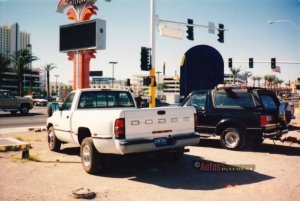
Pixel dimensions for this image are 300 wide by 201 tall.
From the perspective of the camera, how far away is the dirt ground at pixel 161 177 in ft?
18.7

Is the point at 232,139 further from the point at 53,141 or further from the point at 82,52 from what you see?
the point at 82,52

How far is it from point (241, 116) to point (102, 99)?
445 centimetres

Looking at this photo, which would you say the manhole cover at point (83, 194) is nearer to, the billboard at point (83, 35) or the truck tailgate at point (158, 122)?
the truck tailgate at point (158, 122)

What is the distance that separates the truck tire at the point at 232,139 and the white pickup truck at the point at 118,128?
2706mm

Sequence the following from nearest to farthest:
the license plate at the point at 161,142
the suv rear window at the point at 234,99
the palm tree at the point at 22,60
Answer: the license plate at the point at 161,142
the suv rear window at the point at 234,99
the palm tree at the point at 22,60

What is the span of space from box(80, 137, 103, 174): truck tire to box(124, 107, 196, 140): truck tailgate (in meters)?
1.05

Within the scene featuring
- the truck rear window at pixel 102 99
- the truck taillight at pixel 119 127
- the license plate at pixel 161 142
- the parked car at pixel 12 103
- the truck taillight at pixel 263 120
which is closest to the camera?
the truck taillight at pixel 119 127

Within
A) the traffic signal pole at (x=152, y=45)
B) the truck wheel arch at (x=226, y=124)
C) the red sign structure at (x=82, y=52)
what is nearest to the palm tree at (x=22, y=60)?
the red sign structure at (x=82, y=52)

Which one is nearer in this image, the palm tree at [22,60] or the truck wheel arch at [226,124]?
the truck wheel arch at [226,124]

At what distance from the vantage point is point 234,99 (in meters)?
10.4

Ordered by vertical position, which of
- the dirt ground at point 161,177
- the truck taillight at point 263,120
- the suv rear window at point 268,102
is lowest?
the dirt ground at point 161,177

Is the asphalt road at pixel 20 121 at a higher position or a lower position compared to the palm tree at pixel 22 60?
lower

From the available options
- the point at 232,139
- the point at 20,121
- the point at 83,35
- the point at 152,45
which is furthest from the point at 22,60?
the point at 232,139

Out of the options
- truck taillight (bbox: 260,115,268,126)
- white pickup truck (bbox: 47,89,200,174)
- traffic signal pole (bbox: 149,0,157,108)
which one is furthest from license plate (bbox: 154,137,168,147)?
traffic signal pole (bbox: 149,0,157,108)
